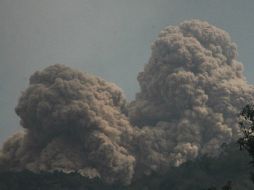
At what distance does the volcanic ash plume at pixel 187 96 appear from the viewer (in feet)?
204

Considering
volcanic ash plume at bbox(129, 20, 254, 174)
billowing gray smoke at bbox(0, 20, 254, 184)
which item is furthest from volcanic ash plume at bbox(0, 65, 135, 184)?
volcanic ash plume at bbox(129, 20, 254, 174)

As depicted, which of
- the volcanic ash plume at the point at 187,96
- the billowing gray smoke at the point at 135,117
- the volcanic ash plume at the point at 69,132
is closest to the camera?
the volcanic ash plume at the point at 69,132

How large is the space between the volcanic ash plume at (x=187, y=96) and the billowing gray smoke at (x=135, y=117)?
15cm

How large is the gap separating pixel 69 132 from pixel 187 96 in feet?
58.4

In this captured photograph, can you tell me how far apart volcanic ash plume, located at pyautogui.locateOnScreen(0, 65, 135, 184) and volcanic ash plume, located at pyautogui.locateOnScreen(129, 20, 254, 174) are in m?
4.65

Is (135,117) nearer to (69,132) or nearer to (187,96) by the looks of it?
(187,96)

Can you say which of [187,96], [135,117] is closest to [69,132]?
[135,117]

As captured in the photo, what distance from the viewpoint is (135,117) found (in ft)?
232

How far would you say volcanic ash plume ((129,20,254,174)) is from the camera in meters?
62.2

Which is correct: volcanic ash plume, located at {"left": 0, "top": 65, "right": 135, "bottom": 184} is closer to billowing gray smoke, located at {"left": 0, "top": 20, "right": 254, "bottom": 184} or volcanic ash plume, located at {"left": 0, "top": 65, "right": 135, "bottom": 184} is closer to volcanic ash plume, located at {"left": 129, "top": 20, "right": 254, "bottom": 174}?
billowing gray smoke, located at {"left": 0, "top": 20, "right": 254, "bottom": 184}

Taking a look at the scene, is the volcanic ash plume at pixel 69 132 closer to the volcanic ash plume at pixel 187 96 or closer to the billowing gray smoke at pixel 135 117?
the billowing gray smoke at pixel 135 117

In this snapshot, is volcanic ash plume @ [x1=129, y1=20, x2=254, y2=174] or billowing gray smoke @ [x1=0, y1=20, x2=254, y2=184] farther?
volcanic ash plume @ [x1=129, y1=20, x2=254, y2=174]

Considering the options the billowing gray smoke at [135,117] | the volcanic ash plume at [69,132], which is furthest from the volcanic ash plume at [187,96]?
the volcanic ash plume at [69,132]

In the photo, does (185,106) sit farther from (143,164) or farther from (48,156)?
(48,156)
